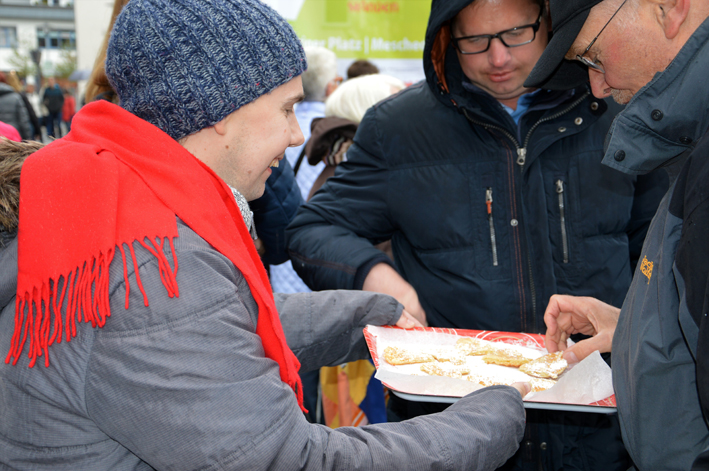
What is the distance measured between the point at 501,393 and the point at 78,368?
0.97 m

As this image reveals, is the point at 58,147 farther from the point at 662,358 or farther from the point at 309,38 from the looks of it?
the point at 309,38

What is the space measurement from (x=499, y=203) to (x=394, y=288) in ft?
1.64

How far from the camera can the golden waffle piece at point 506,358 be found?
193cm

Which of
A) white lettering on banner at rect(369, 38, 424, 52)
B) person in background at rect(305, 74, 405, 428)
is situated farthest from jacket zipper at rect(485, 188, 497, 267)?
white lettering on banner at rect(369, 38, 424, 52)

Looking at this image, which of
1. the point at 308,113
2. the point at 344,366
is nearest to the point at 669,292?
the point at 344,366

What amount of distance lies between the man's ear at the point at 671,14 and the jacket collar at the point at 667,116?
9 cm

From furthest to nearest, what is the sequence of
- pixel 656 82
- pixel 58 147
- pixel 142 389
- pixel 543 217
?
pixel 543 217 → pixel 656 82 → pixel 58 147 → pixel 142 389

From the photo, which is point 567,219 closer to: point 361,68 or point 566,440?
point 566,440

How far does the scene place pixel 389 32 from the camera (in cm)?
599

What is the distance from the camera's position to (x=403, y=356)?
193 cm

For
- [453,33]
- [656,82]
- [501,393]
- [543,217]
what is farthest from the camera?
[453,33]

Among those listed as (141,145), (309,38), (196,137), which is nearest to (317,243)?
(196,137)

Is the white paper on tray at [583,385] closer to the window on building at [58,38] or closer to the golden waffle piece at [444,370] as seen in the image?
the golden waffle piece at [444,370]

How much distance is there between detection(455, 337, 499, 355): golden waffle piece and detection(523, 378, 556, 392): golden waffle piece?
0.78 feet
